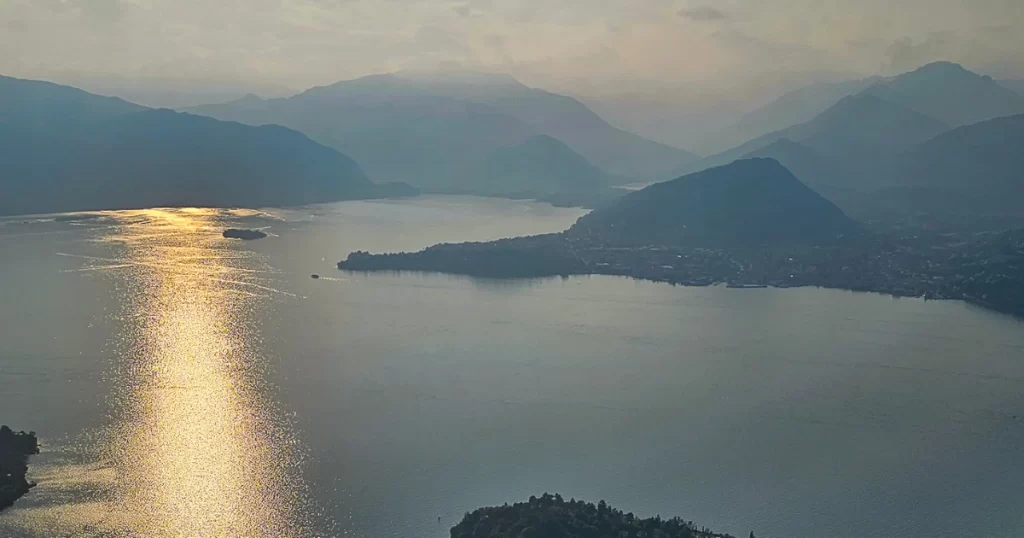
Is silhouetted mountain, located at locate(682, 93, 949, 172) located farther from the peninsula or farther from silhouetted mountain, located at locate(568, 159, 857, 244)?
the peninsula

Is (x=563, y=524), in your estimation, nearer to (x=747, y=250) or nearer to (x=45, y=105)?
(x=747, y=250)

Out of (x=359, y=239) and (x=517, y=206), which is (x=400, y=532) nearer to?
(x=359, y=239)

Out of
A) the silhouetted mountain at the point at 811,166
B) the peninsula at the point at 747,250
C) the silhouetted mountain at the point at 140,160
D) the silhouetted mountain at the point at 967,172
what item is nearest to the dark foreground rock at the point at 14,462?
the peninsula at the point at 747,250

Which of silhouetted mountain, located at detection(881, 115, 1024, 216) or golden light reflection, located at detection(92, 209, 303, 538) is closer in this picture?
golden light reflection, located at detection(92, 209, 303, 538)

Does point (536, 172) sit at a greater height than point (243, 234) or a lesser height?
greater

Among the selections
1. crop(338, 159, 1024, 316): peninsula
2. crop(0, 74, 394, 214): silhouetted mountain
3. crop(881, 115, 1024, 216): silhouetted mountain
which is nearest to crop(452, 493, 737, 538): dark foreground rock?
crop(338, 159, 1024, 316): peninsula

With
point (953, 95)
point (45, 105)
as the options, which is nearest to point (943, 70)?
point (953, 95)
